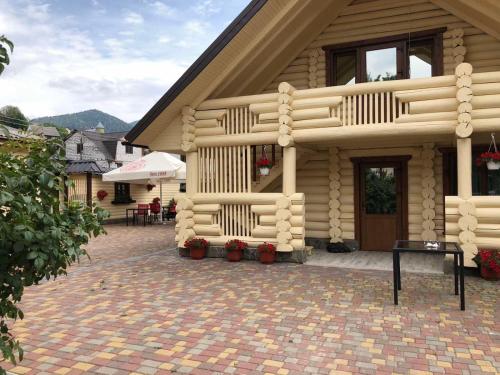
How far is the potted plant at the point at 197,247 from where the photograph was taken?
9.09 metres

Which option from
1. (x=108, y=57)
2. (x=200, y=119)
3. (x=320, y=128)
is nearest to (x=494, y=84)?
(x=320, y=128)

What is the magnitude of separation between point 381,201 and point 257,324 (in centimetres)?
634

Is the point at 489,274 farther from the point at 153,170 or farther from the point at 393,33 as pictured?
the point at 153,170

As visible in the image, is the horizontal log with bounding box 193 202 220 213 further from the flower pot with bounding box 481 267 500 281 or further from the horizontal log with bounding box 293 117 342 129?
the flower pot with bounding box 481 267 500 281

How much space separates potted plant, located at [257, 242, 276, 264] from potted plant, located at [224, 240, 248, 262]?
0.48 m

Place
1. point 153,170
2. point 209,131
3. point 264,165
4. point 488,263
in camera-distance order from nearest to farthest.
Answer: point 488,263 → point 264,165 → point 209,131 → point 153,170

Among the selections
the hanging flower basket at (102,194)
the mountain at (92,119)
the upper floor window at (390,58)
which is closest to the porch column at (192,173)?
the upper floor window at (390,58)

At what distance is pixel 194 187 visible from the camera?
380 inches

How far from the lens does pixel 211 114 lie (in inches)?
368

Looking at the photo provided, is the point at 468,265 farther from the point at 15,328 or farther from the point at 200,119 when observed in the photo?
the point at 15,328

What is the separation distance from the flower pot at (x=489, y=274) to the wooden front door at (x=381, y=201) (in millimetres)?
2885

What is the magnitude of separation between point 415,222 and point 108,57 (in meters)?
22.6

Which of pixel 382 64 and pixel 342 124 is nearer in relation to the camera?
pixel 342 124

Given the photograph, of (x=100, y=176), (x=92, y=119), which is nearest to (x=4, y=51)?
→ (x=100, y=176)
